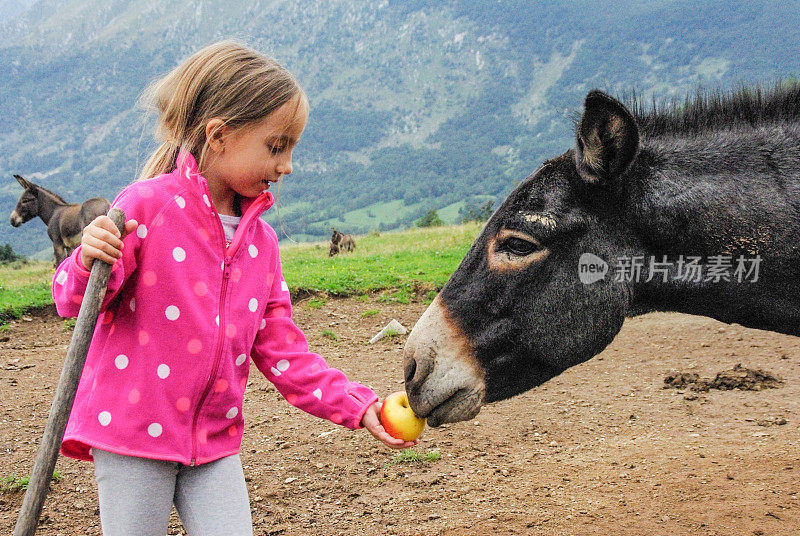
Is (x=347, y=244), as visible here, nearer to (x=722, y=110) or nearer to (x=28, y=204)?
(x=28, y=204)

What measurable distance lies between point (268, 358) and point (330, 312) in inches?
262

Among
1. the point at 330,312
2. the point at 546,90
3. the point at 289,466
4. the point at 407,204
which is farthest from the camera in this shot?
the point at 546,90

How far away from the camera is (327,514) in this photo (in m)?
3.75

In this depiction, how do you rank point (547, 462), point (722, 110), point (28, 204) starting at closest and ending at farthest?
point (722, 110), point (547, 462), point (28, 204)

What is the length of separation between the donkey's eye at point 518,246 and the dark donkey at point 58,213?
44.0ft

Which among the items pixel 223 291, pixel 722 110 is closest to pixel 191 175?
pixel 223 291

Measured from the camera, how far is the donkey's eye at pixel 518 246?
2578 millimetres

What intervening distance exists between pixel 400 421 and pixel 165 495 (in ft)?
3.05

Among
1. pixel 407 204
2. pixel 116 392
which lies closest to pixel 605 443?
pixel 116 392

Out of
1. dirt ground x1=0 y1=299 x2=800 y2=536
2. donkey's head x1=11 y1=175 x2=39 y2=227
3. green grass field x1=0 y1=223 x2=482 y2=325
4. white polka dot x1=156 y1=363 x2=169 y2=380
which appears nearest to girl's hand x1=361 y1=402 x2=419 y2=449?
white polka dot x1=156 y1=363 x2=169 y2=380

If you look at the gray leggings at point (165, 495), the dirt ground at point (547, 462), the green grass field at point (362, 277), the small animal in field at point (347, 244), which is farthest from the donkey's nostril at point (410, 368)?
the small animal in field at point (347, 244)

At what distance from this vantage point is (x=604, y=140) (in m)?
2.47

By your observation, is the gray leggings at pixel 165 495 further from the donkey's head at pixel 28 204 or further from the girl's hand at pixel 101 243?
the donkey's head at pixel 28 204

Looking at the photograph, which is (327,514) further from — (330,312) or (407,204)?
(407,204)
